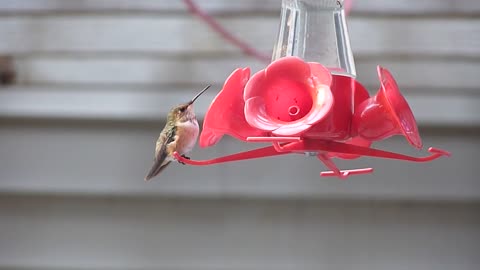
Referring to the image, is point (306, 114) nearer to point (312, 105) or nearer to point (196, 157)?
point (312, 105)

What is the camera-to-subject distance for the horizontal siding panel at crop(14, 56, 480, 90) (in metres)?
3.86

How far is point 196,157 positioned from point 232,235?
15.8 inches

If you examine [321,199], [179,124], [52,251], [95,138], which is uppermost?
[179,124]

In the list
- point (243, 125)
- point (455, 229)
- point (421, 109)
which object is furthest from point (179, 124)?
point (455, 229)

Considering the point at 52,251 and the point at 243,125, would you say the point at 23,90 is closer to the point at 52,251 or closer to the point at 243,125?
the point at 52,251

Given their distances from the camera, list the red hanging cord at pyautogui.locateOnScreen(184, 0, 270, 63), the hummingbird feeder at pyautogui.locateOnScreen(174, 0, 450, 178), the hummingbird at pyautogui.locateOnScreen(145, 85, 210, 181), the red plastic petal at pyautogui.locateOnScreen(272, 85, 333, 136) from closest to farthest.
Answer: the red plastic petal at pyautogui.locateOnScreen(272, 85, 333, 136) → the hummingbird feeder at pyautogui.locateOnScreen(174, 0, 450, 178) → the hummingbird at pyautogui.locateOnScreen(145, 85, 210, 181) → the red hanging cord at pyautogui.locateOnScreen(184, 0, 270, 63)

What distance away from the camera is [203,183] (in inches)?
154

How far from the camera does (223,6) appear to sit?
3902 mm

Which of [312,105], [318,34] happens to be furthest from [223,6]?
[312,105]

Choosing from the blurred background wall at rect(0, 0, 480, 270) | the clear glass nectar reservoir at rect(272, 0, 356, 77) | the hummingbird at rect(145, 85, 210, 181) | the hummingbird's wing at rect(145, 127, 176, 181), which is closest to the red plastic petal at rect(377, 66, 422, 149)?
the clear glass nectar reservoir at rect(272, 0, 356, 77)

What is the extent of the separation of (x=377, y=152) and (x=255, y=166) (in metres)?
1.71

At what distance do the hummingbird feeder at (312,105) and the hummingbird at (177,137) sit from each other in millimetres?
295

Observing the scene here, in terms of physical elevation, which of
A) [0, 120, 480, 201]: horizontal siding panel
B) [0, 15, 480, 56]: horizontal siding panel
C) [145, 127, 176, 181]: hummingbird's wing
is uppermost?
[0, 15, 480, 56]: horizontal siding panel

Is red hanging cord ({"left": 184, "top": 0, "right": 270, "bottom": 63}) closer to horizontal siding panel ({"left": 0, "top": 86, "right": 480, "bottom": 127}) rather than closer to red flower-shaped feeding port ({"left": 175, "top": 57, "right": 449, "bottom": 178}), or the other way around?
red flower-shaped feeding port ({"left": 175, "top": 57, "right": 449, "bottom": 178})
